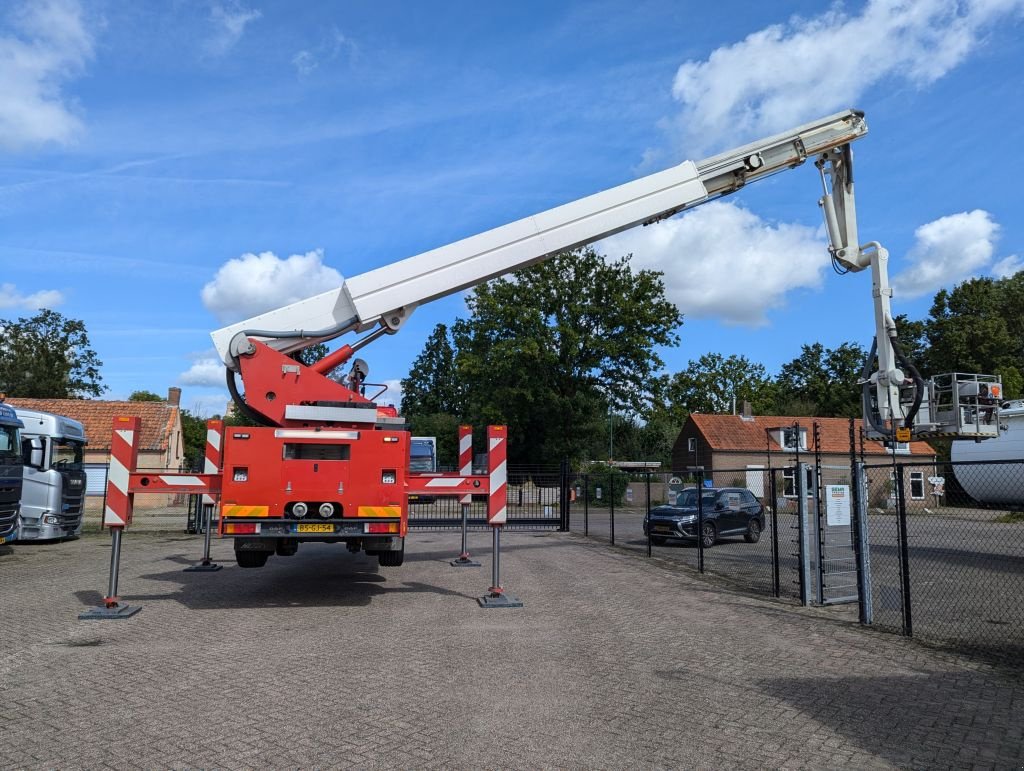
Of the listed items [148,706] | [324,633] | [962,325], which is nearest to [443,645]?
[324,633]

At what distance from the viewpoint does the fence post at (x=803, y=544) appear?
33.7 feet

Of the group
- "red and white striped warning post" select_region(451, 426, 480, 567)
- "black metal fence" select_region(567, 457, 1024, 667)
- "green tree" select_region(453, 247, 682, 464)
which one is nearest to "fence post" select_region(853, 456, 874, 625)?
"black metal fence" select_region(567, 457, 1024, 667)

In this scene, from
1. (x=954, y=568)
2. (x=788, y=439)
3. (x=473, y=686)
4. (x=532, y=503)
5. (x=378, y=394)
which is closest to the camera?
(x=473, y=686)

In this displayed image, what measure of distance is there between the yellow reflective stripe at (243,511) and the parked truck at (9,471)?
26.6ft

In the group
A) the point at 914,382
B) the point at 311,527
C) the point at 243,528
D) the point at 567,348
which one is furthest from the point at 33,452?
the point at 567,348

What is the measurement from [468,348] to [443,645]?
41.2m

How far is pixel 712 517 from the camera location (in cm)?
1814

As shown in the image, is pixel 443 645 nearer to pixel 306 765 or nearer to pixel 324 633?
pixel 324 633

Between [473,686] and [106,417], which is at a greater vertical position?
[106,417]

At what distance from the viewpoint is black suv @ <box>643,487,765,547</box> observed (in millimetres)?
17516

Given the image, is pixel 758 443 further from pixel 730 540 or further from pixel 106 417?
pixel 106 417

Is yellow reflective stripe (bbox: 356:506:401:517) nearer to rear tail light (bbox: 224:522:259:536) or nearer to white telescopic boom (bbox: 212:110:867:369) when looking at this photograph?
rear tail light (bbox: 224:522:259:536)

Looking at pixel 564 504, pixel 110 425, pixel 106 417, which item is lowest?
pixel 564 504

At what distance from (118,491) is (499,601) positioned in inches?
185
